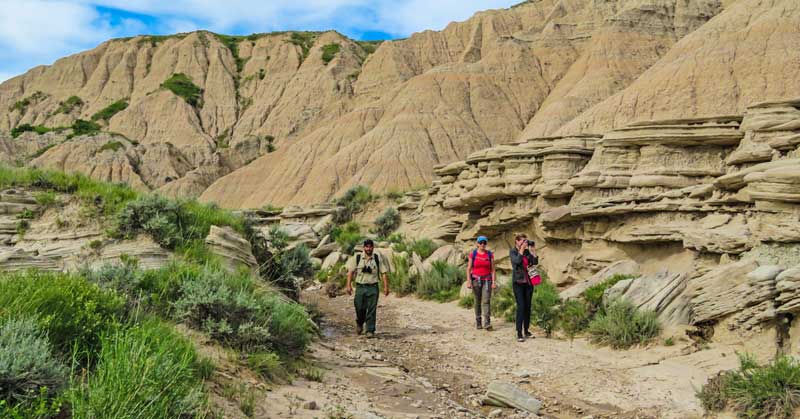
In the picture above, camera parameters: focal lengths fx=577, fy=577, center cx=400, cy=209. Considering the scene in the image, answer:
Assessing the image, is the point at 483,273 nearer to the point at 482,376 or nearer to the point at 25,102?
the point at 482,376

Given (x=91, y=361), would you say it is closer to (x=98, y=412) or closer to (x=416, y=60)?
(x=98, y=412)

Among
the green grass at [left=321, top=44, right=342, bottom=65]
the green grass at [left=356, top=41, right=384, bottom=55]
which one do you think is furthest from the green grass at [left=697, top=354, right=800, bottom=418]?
the green grass at [left=356, top=41, right=384, bottom=55]

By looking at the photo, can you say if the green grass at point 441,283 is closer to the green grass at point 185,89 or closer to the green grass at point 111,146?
the green grass at point 111,146

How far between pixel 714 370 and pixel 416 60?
60598mm

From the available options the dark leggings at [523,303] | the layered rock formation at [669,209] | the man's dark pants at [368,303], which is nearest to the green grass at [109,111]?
the layered rock formation at [669,209]

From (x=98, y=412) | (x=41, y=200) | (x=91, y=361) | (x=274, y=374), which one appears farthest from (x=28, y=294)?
(x=41, y=200)

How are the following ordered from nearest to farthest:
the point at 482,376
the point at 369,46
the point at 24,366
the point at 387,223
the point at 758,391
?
the point at 24,366, the point at 758,391, the point at 482,376, the point at 387,223, the point at 369,46

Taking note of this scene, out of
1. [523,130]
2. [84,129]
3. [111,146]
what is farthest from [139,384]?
[84,129]

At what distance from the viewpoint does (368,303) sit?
1021cm

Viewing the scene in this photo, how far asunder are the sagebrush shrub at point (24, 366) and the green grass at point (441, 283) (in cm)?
1192

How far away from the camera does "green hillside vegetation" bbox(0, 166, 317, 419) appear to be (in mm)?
3176

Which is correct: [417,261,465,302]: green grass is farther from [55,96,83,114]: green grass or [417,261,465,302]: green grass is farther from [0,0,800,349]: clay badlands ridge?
[55,96,83,114]: green grass

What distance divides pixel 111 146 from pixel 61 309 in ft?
198

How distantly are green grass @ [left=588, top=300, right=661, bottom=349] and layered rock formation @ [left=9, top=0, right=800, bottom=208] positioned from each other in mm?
27818
